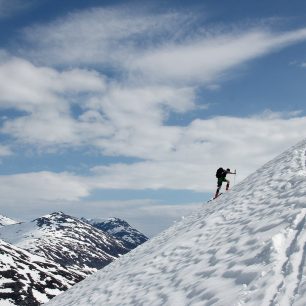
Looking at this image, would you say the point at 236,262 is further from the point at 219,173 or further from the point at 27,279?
the point at 27,279

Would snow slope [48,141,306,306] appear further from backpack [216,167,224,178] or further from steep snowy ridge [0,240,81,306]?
steep snowy ridge [0,240,81,306]

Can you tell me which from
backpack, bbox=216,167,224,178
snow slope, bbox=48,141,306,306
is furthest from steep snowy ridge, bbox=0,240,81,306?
snow slope, bbox=48,141,306,306

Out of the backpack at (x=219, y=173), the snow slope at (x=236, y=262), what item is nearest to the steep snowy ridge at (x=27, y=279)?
the backpack at (x=219, y=173)

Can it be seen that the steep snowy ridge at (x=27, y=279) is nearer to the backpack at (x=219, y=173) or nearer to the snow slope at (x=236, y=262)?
the backpack at (x=219, y=173)

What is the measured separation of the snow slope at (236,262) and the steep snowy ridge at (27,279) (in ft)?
352

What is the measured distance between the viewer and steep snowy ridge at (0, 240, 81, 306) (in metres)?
118

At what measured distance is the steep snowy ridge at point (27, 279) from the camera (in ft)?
386

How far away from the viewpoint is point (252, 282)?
9867 mm

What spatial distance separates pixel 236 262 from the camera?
1166cm

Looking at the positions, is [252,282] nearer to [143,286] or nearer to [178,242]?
[143,286]

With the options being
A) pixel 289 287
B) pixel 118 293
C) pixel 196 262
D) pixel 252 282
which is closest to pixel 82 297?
pixel 118 293

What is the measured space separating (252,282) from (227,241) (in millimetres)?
4489

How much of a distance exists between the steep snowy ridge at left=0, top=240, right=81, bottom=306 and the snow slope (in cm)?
10716

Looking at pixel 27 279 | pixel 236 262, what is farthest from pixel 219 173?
pixel 27 279
